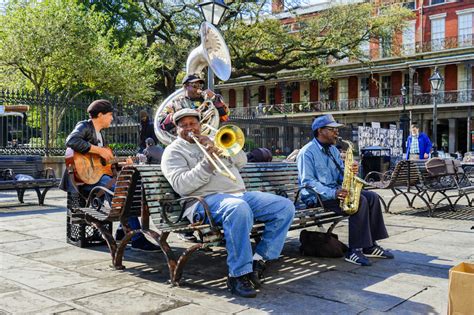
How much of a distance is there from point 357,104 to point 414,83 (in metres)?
4.71

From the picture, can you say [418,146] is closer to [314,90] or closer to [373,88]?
[373,88]

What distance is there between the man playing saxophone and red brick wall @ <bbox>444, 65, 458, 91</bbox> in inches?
1381

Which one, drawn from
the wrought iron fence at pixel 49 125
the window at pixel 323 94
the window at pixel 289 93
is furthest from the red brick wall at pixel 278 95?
the wrought iron fence at pixel 49 125

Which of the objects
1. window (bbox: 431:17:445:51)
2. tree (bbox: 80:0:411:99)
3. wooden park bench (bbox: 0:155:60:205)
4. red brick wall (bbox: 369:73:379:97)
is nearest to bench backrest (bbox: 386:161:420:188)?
wooden park bench (bbox: 0:155:60:205)

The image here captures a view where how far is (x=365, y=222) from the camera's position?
15.7 feet

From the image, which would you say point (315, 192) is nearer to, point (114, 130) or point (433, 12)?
point (114, 130)

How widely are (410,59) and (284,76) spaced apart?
418 inches

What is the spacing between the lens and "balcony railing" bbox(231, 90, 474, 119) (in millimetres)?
36000

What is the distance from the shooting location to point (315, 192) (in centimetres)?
491

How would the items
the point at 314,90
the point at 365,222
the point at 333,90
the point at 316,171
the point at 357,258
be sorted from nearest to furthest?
the point at 357,258, the point at 365,222, the point at 316,171, the point at 333,90, the point at 314,90

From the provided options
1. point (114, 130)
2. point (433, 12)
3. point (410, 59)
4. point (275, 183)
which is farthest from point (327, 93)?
point (275, 183)

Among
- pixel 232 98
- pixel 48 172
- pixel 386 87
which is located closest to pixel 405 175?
pixel 48 172

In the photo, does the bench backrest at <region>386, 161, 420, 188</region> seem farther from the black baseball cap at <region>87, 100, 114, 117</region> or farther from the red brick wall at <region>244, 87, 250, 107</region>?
the red brick wall at <region>244, 87, 250, 107</region>

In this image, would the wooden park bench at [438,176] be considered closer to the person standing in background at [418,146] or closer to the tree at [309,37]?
the person standing in background at [418,146]
